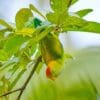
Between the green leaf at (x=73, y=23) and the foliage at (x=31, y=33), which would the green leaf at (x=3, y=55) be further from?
the green leaf at (x=73, y=23)

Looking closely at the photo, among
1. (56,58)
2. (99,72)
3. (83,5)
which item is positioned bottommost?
(99,72)

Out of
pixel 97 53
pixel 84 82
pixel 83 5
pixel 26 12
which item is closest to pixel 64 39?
pixel 83 5

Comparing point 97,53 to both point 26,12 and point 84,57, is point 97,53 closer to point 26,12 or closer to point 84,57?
point 84,57

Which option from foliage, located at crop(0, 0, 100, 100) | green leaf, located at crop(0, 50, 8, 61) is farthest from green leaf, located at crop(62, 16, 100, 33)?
green leaf, located at crop(0, 50, 8, 61)

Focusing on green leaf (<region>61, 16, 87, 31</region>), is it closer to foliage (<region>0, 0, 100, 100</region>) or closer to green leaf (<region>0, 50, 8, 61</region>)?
foliage (<region>0, 0, 100, 100</region>)

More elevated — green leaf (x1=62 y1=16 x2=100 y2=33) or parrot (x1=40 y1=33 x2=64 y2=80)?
green leaf (x1=62 y1=16 x2=100 y2=33)

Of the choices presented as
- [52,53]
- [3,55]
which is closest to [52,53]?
[52,53]

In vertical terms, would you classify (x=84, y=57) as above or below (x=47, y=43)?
below
